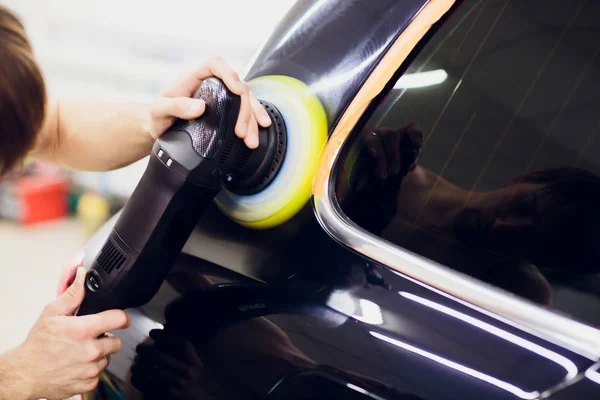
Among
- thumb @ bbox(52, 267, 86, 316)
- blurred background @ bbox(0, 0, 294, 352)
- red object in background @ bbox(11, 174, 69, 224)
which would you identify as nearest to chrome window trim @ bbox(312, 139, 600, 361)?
thumb @ bbox(52, 267, 86, 316)

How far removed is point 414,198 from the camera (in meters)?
0.74

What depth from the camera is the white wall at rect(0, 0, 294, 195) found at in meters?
2.41

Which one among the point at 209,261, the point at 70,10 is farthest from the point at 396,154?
the point at 70,10

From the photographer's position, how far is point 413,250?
2.43 feet

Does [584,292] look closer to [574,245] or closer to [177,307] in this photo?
[574,245]

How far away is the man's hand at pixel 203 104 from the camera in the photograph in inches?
29.5

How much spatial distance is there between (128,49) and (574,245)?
266 cm

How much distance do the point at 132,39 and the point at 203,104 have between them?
2271 mm

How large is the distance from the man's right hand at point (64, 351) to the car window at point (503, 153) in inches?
19.5

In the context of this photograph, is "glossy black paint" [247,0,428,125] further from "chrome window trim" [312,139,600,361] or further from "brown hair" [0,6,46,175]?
"brown hair" [0,6,46,175]

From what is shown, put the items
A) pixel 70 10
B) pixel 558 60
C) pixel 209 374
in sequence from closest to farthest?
pixel 558 60, pixel 209 374, pixel 70 10

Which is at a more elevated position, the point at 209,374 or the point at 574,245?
the point at 574,245

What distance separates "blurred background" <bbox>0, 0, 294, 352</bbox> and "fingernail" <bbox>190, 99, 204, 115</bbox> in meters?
1.48

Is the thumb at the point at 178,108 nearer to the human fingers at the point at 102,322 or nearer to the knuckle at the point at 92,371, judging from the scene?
the human fingers at the point at 102,322
